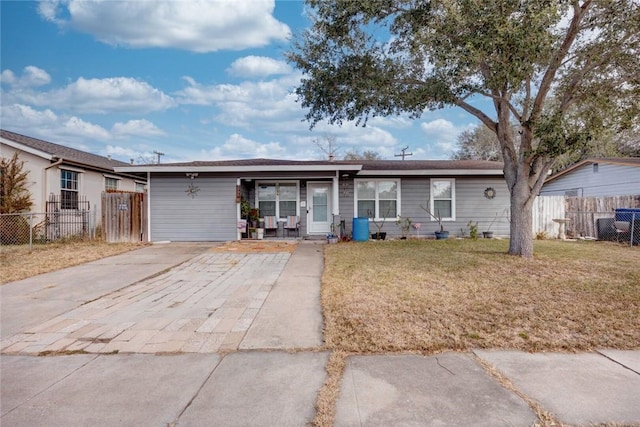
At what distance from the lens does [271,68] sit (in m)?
13.2

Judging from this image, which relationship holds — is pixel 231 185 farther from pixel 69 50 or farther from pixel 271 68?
pixel 69 50

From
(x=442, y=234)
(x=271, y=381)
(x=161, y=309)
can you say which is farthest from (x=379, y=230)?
(x=271, y=381)

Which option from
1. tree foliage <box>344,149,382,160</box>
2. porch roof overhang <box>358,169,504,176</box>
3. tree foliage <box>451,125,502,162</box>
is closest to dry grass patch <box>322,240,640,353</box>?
porch roof overhang <box>358,169,504,176</box>

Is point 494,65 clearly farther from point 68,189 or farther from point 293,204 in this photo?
point 68,189

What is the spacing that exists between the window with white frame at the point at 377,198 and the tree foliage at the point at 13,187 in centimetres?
1163

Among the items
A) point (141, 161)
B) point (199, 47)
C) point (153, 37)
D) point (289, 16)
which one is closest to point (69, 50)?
point (153, 37)

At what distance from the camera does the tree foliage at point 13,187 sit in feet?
35.9

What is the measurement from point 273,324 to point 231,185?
8.54 meters

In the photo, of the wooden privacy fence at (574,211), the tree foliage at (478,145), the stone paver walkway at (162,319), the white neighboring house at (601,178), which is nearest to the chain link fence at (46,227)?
the stone paver walkway at (162,319)

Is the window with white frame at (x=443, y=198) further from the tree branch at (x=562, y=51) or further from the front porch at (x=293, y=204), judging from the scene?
the tree branch at (x=562, y=51)

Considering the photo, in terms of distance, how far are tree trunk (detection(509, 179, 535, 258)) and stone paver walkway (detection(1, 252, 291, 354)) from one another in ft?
19.7

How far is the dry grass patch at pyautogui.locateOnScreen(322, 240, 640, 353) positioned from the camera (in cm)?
338

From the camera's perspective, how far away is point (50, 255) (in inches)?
341

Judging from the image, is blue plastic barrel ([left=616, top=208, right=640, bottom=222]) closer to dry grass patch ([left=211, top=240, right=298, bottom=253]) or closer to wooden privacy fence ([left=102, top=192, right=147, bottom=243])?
dry grass patch ([left=211, top=240, right=298, bottom=253])
